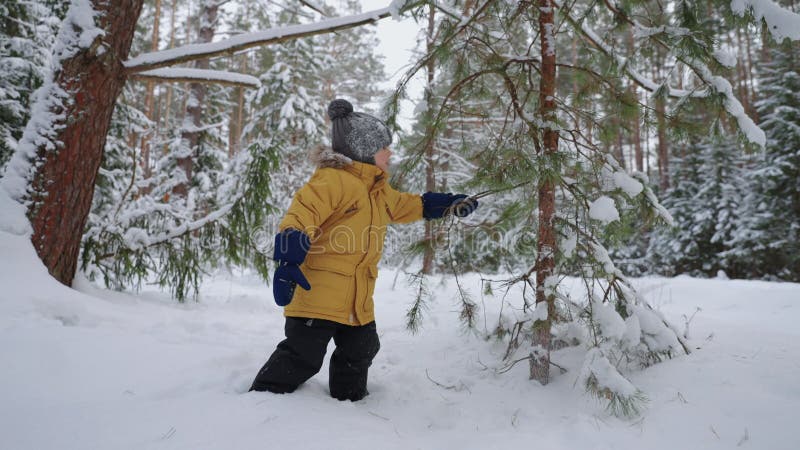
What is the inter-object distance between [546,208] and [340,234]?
1326 millimetres

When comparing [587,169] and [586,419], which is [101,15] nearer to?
[587,169]

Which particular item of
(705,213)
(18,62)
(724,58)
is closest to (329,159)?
(724,58)

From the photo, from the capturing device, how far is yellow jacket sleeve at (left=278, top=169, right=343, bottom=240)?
2146 mm

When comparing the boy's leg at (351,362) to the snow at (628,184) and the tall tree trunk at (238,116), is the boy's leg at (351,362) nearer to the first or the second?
the snow at (628,184)

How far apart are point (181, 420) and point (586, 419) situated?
1.92 m

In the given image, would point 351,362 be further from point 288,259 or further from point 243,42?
point 243,42

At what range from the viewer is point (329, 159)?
2590 mm

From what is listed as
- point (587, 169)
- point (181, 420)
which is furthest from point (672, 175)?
point (181, 420)

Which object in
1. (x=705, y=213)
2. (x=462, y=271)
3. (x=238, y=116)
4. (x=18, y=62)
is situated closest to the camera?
(x=462, y=271)

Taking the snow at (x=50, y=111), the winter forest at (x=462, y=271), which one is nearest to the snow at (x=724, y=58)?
the winter forest at (x=462, y=271)

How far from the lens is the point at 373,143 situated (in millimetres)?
2736

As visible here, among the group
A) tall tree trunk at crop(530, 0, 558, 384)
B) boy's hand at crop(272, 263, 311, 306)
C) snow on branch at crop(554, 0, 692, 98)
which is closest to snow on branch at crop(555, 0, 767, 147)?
snow on branch at crop(554, 0, 692, 98)

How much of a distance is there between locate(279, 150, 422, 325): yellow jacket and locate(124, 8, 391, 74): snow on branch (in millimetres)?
1159

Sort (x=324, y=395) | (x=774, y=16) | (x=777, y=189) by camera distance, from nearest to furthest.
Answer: (x=774, y=16) → (x=324, y=395) → (x=777, y=189)
